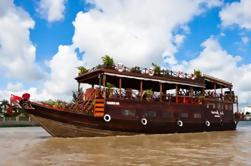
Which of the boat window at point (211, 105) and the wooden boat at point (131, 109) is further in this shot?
the boat window at point (211, 105)

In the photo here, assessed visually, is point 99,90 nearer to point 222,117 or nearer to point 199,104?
point 199,104

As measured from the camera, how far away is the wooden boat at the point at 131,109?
20091 millimetres

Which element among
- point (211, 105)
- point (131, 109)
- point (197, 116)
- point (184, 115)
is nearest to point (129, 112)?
point (131, 109)

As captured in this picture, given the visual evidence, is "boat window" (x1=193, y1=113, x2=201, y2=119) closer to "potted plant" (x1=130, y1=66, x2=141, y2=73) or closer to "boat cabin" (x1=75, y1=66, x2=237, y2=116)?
"boat cabin" (x1=75, y1=66, x2=237, y2=116)

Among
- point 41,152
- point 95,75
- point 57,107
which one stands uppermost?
point 95,75

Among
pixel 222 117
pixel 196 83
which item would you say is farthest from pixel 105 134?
pixel 222 117

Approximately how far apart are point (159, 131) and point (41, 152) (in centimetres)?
1221

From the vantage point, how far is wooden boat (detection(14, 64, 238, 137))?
2009cm

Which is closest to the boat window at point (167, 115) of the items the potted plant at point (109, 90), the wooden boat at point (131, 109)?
the wooden boat at point (131, 109)

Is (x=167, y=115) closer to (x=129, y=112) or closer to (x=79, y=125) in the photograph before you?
(x=129, y=112)

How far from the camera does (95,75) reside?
74.2 feet

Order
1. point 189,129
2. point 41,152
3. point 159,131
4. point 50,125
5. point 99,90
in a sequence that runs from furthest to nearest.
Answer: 1. point 189,129
2. point 159,131
3. point 99,90
4. point 50,125
5. point 41,152

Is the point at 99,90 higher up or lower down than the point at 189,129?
higher up

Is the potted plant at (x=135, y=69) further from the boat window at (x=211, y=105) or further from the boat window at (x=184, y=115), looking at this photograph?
the boat window at (x=211, y=105)
